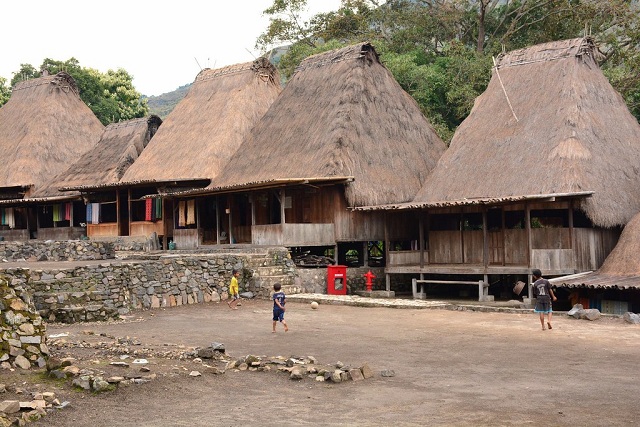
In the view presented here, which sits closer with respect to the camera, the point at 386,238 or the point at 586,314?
the point at 586,314

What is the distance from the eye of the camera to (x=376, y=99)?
95.2 feet

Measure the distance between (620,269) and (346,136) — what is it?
35.3 ft

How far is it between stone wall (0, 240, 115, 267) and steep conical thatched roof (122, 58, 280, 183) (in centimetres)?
394

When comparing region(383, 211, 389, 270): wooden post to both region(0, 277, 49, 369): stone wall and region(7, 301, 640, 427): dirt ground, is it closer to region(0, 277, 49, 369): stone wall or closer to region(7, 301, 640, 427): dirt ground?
region(7, 301, 640, 427): dirt ground

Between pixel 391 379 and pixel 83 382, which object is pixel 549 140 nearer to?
pixel 391 379

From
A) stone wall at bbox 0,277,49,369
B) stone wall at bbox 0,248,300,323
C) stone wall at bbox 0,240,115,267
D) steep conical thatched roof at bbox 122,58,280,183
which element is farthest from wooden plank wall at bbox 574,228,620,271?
stone wall at bbox 0,240,115,267

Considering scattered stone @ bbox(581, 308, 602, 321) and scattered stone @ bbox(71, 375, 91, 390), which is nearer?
scattered stone @ bbox(71, 375, 91, 390)

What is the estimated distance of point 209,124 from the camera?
3419cm

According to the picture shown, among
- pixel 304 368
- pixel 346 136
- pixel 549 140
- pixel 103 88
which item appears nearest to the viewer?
pixel 304 368

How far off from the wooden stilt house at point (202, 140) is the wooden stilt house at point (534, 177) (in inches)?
326

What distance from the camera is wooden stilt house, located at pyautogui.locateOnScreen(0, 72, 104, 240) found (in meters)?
37.7

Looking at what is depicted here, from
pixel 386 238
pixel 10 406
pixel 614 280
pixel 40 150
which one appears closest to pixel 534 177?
pixel 614 280

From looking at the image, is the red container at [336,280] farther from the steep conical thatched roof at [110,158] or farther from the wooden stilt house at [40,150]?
the wooden stilt house at [40,150]

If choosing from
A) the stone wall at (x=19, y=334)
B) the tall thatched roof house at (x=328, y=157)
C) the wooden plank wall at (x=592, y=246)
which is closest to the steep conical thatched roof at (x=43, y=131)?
the tall thatched roof house at (x=328, y=157)
